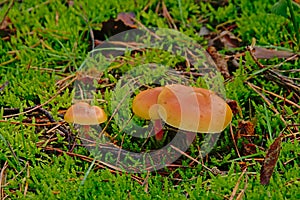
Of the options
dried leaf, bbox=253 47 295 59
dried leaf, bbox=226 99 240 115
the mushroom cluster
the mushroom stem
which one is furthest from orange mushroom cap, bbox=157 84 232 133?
dried leaf, bbox=253 47 295 59

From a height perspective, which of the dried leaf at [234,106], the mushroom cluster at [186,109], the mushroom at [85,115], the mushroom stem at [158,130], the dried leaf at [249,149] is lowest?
the dried leaf at [249,149]

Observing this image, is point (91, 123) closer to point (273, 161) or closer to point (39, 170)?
point (39, 170)

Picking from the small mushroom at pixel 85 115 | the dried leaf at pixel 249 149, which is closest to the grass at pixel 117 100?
the dried leaf at pixel 249 149

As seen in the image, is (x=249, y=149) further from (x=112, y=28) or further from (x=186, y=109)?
(x=112, y=28)

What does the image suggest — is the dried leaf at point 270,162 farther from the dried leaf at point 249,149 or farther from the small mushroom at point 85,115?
the small mushroom at point 85,115

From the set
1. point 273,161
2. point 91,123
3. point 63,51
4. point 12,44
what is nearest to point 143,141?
point 91,123

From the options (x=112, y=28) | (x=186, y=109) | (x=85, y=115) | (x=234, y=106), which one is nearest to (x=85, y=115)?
(x=85, y=115)

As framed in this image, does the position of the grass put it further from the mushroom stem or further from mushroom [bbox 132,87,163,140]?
mushroom [bbox 132,87,163,140]
